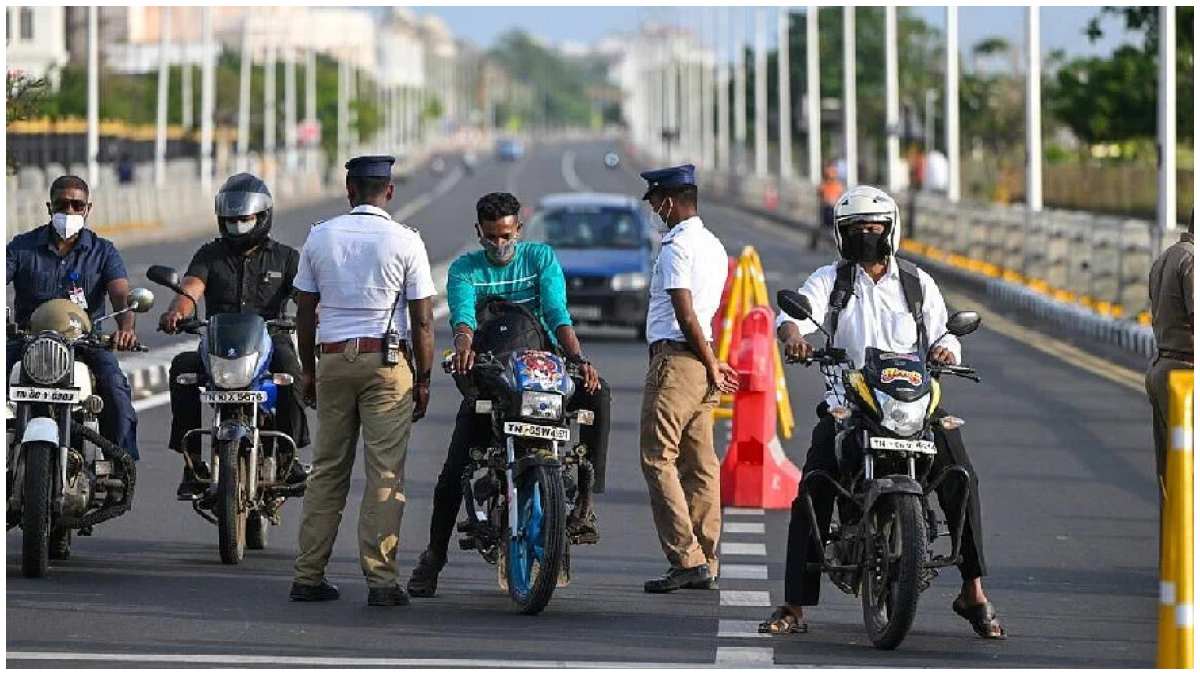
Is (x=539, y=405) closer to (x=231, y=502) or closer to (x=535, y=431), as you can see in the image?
(x=535, y=431)

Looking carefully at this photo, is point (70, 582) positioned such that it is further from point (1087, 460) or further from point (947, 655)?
point (1087, 460)

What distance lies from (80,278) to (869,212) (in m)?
3.89

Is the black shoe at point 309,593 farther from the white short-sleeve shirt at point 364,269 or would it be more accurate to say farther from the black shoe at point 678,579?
→ the black shoe at point 678,579

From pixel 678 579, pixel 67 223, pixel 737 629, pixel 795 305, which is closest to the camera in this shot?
pixel 795 305

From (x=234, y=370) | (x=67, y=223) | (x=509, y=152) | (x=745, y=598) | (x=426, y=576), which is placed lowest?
(x=745, y=598)

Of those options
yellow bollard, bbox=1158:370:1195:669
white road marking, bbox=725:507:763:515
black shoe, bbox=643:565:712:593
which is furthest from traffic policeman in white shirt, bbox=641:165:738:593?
yellow bollard, bbox=1158:370:1195:669

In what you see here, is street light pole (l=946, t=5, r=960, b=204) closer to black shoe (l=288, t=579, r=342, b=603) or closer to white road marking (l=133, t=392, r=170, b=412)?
white road marking (l=133, t=392, r=170, b=412)

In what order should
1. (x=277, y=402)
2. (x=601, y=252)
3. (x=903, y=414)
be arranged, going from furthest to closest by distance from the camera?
1. (x=601, y=252)
2. (x=277, y=402)
3. (x=903, y=414)

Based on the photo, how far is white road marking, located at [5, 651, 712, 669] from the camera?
31.7 ft

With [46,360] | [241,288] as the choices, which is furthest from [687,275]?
[46,360]

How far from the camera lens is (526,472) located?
435 inches

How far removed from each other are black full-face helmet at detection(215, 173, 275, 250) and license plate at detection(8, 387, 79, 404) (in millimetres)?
1145

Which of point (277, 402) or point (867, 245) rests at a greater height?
point (867, 245)

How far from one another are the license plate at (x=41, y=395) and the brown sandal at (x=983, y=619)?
372 centimetres
